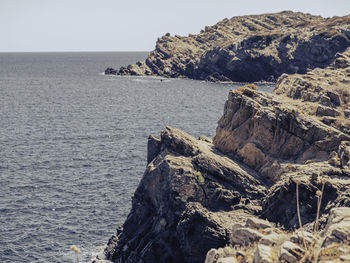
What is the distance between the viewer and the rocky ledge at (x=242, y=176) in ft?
115

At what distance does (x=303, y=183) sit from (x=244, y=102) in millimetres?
13356

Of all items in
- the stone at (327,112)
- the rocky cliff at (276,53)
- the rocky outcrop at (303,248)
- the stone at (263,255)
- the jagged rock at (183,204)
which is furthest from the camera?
the rocky cliff at (276,53)

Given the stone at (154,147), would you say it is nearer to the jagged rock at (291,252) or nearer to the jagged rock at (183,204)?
the jagged rock at (183,204)

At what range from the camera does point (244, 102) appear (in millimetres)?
45250

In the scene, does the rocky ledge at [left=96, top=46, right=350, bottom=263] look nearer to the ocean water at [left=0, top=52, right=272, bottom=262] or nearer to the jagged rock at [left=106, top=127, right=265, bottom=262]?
the jagged rock at [left=106, top=127, right=265, bottom=262]

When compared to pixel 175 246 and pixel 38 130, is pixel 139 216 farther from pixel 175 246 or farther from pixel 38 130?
pixel 38 130

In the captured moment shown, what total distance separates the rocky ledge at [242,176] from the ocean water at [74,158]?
23.7 ft

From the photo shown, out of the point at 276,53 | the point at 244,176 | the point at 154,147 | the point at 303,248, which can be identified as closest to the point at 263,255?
the point at 303,248

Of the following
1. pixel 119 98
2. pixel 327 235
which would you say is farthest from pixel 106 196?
pixel 119 98

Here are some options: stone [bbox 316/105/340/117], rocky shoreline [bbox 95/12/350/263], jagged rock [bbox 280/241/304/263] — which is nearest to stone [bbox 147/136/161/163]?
rocky shoreline [bbox 95/12/350/263]

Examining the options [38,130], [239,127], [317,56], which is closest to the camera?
[239,127]

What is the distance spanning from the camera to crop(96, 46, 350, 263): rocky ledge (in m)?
34.9

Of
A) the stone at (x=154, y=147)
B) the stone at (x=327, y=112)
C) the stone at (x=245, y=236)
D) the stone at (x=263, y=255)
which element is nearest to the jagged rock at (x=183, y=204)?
the stone at (x=154, y=147)

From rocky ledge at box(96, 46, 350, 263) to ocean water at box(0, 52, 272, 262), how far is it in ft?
23.7
